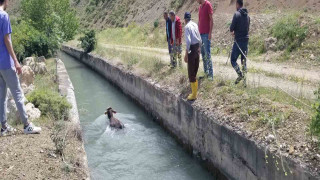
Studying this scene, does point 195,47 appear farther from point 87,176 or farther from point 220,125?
point 87,176

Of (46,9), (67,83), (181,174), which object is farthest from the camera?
(46,9)

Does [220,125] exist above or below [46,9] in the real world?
below

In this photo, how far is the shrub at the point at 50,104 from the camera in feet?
25.4

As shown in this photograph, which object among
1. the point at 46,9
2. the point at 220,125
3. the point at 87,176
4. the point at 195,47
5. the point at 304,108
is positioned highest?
the point at 46,9

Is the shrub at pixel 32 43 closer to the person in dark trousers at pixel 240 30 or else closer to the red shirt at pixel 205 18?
the red shirt at pixel 205 18

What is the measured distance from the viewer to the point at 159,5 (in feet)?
125

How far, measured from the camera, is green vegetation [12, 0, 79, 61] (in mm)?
20500

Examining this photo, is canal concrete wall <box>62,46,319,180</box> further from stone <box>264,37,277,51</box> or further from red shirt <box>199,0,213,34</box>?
stone <box>264,37,277,51</box>

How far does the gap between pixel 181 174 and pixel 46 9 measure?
2583 cm

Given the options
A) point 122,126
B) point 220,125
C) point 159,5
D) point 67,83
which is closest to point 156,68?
point 122,126

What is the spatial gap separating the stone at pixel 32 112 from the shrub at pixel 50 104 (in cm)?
21

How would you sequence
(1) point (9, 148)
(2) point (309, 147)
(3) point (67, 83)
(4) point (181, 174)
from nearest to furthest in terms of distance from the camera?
(2) point (309, 147) < (1) point (9, 148) < (4) point (181, 174) < (3) point (67, 83)

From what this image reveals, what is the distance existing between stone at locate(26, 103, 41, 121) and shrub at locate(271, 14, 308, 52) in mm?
9186

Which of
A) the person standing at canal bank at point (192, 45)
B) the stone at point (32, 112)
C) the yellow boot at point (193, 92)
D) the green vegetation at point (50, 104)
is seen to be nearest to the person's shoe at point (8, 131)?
the stone at point (32, 112)
